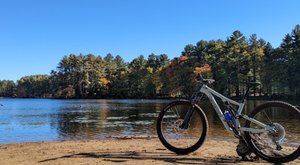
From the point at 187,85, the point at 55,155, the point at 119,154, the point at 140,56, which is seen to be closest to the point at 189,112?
the point at 119,154

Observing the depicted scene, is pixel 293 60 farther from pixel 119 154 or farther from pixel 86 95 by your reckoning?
pixel 86 95

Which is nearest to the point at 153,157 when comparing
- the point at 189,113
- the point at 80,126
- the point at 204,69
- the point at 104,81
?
the point at 189,113

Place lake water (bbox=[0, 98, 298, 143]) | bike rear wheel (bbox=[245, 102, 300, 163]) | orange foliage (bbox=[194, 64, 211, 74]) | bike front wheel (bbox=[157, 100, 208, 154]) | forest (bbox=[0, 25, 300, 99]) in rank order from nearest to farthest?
1. bike rear wheel (bbox=[245, 102, 300, 163])
2. bike front wheel (bbox=[157, 100, 208, 154])
3. lake water (bbox=[0, 98, 298, 143])
4. forest (bbox=[0, 25, 300, 99])
5. orange foliage (bbox=[194, 64, 211, 74])

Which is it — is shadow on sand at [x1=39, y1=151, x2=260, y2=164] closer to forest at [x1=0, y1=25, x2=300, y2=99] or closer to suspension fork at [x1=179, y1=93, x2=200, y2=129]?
suspension fork at [x1=179, y1=93, x2=200, y2=129]

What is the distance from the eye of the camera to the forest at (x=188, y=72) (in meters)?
75.2

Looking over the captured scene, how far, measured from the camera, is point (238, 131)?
24.4ft

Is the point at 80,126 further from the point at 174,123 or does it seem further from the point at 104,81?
the point at 104,81

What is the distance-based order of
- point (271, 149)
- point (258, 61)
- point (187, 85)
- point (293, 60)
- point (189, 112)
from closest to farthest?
1. point (271, 149)
2. point (189, 112)
3. point (293, 60)
4. point (258, 61)
5. point (187, 85)

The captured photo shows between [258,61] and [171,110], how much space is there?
7529 cm

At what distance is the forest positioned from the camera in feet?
247

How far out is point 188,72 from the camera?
91.5m

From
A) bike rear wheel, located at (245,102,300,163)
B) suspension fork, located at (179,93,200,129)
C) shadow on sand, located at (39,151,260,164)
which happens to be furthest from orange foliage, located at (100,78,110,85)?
bike rear wheel, located at (245,102,300,163)

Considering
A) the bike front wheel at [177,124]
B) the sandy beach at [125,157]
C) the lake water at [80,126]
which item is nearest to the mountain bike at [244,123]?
the bike front wheel at [177,124]

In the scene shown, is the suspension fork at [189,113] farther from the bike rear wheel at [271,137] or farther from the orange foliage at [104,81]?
the orange foliage at [104,81]
